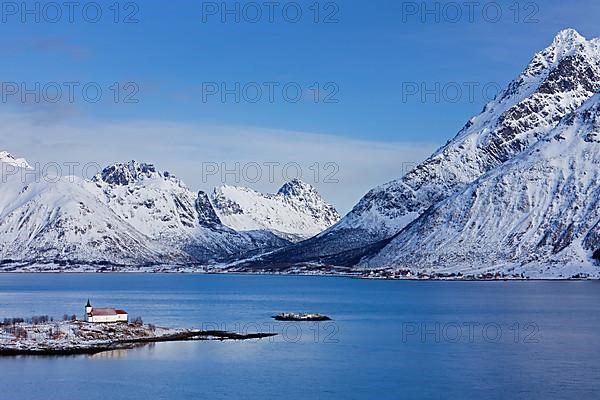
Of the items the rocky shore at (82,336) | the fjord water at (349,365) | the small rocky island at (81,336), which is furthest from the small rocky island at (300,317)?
the rocky shore at (82,336)

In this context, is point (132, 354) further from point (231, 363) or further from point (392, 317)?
point (392, 317)

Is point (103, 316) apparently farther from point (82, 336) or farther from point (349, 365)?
point (349, 365)

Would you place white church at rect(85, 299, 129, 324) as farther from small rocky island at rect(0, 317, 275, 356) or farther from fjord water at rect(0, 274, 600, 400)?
fjord water at rect(0, 274, 600, 400)

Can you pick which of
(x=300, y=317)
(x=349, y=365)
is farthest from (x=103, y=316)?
(x=349, y=365)

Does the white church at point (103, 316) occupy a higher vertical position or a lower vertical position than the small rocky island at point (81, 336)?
higher

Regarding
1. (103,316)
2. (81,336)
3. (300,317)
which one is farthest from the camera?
(300,317)

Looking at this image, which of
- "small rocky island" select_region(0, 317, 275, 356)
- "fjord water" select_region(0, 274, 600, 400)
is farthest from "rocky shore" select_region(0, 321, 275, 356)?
"fjord water" select_region(0, 274, 600, 400)

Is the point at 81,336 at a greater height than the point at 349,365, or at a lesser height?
greater

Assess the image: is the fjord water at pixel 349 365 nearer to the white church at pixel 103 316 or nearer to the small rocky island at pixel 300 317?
the small rocky island at pixel 300 317
